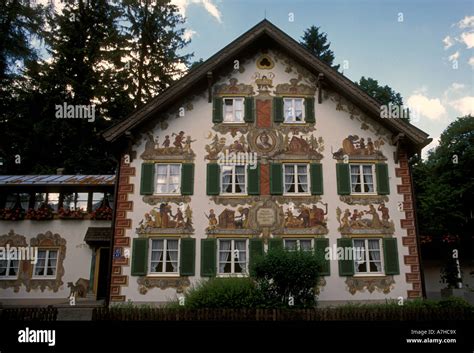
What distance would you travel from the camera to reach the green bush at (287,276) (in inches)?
546

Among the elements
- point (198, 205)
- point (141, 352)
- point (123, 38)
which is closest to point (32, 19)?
point (123, 38)

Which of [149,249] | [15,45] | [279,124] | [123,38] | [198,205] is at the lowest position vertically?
[149,249]

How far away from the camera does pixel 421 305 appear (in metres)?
14.1

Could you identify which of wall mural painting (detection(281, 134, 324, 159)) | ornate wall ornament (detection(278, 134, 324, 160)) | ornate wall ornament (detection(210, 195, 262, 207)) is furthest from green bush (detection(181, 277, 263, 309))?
wall mural painting (detection(281, 134, 324, 159))

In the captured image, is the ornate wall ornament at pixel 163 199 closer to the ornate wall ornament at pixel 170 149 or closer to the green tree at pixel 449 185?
the ornate wall ornament at pixel 170 149

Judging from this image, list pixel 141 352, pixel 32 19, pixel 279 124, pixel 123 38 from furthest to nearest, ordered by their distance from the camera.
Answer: pixel 123 38
pixel 32 19
pixel 279 124
pixel 141 352

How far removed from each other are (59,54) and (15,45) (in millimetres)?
9451

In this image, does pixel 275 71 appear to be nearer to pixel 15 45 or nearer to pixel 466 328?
pixel 466 328

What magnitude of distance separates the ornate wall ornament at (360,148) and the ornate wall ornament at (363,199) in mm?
1683

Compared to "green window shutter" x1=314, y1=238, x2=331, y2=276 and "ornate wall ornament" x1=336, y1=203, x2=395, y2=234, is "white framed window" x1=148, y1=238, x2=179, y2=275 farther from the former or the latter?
"ornate wall ornament" x1=336, y1=203, x2=395, y2=234

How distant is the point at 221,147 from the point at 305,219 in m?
4.61

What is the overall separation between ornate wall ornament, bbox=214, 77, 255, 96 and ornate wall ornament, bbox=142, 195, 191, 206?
486 centimetres

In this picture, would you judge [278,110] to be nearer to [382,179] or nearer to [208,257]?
[382,179]

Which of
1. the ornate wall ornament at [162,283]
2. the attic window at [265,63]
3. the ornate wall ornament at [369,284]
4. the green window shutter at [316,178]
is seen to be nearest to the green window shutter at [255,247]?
the ornate wall ornament at [162,283]
